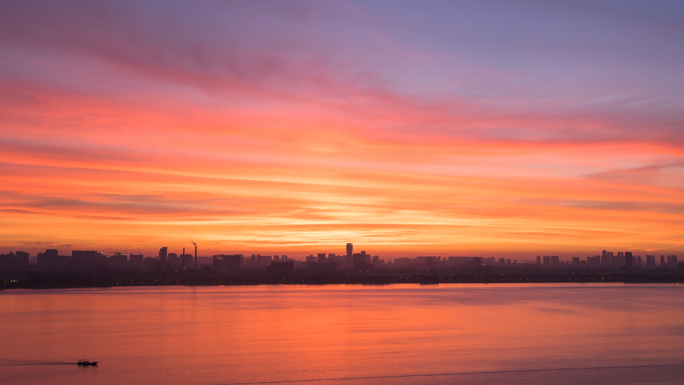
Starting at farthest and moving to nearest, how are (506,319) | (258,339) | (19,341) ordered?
(506,319)
(258,339)
(19,341)

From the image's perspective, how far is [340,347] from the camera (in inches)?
2211

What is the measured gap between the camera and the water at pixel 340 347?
137ft

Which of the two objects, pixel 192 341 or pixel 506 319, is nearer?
pixel 192 341

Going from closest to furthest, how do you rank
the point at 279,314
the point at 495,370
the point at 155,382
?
the point at 155,382 → the point at 495,370 → the point at 279,314

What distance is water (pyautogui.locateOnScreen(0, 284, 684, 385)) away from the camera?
137ft

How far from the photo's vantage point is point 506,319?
84.5 meters

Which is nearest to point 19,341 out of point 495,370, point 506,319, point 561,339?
point 495,370

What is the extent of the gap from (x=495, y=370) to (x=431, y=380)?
652 cm

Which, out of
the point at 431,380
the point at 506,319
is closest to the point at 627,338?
the point at 506,319

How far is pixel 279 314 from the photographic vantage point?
92.2 metres

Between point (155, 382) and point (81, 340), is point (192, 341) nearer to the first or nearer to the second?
point (81, 340)

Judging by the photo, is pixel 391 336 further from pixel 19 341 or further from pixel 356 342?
pixel 19 341

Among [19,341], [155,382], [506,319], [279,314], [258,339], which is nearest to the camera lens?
[155,382]

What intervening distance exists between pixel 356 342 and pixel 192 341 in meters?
17.1
